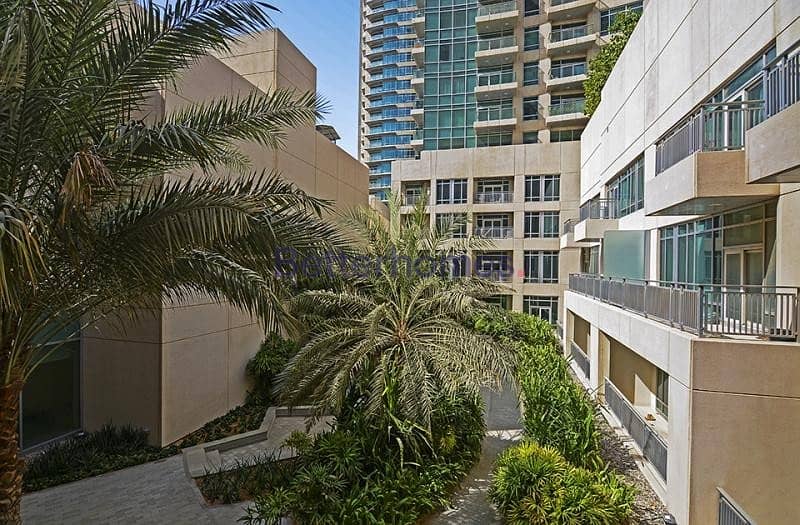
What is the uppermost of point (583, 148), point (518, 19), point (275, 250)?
point (518, 19)

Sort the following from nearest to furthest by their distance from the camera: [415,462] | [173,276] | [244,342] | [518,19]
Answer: [173,276] → [415,462] → [244,342] → [518,19]

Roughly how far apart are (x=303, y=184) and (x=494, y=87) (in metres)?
25.2

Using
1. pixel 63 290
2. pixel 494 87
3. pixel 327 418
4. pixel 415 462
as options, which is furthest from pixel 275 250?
pixel 494 87

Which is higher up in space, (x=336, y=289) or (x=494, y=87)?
Result: (x=494, y=87)

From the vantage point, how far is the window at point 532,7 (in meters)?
37.2

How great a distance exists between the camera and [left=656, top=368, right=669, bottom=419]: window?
13.3 meters

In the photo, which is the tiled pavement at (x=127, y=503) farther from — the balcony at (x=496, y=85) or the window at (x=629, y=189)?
the balcony at (x=496, y=85)

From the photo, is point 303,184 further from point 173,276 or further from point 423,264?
point 173,276

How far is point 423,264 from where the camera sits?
444 inches

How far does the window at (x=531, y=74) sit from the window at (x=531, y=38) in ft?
4.07

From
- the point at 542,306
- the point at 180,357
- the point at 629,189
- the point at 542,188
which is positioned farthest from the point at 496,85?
the point at 180,357

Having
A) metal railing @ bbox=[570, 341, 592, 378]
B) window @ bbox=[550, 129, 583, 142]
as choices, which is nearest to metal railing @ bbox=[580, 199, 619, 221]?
metal railing @ bbox=[570, 341, 592, 378]

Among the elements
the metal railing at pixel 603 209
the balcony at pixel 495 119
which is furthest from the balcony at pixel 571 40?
the metal railing at pixel 603 209

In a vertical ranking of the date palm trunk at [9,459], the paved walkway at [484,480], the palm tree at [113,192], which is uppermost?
the palm tree at [113,192]
